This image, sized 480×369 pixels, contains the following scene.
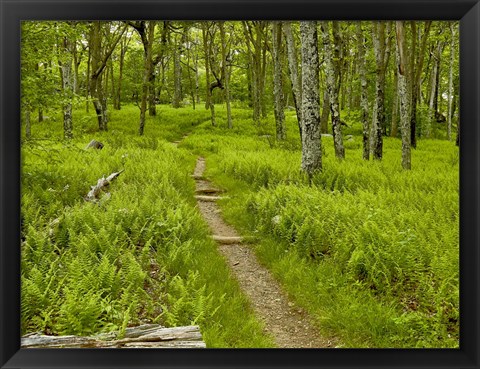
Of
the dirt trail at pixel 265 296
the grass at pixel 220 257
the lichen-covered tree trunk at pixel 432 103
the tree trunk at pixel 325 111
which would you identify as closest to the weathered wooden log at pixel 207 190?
the grass at pixel 220 257

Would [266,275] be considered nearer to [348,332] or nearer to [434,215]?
[348,332]

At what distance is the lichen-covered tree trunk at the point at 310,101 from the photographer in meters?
7.87

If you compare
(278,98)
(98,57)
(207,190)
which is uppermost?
(98,57)

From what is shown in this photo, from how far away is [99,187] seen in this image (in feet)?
20.8

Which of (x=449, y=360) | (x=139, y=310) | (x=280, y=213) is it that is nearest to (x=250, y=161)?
(x=280, y=213)

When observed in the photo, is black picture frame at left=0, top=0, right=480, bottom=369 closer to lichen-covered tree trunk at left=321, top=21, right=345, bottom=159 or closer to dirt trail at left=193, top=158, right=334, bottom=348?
dirt trail at left=193, top=158, right=334, bottom=348

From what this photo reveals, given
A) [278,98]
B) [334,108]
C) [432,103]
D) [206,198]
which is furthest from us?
[432,103]

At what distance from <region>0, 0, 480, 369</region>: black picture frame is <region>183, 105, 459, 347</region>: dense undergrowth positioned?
→ 47 centimetres

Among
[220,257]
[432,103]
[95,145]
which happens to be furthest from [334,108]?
[432,103]

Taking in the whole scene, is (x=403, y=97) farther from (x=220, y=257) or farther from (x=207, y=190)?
(x=220, y=257)

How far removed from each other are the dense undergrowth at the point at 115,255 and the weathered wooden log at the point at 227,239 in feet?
0.64

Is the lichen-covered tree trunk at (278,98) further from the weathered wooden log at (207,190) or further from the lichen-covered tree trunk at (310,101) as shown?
the weathered wooden log at (207,190)

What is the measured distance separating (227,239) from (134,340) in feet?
8.95

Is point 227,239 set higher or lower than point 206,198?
lower
